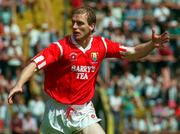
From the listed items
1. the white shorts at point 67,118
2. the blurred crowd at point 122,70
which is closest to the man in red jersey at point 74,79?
the white shorts at point 67,118

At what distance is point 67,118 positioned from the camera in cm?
845

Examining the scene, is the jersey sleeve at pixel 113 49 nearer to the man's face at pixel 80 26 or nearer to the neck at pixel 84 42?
the neck at pixel 84 42

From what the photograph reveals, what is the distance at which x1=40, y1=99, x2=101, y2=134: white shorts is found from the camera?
8.43 meters

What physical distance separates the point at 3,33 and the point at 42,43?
47.2 inches

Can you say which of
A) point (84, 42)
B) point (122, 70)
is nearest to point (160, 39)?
point (84, 42)

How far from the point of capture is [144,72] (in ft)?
71.9

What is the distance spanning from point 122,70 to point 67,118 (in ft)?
42.9

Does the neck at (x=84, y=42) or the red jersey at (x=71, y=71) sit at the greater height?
the neck at (x=84, y=42)

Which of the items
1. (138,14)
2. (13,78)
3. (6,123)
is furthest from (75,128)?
(138,14)

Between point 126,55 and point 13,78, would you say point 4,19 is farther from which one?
point 126,55

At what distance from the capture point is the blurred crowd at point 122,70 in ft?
61.7

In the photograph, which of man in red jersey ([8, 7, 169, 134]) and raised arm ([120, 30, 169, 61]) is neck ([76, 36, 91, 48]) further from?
raised arm ([120, 30, 169, 61])

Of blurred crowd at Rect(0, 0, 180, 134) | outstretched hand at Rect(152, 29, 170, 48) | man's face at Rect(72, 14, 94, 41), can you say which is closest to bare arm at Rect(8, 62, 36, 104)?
man's face at Rect(72, 14, 94, 41)

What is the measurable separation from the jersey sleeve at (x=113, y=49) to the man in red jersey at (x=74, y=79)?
16 cm
